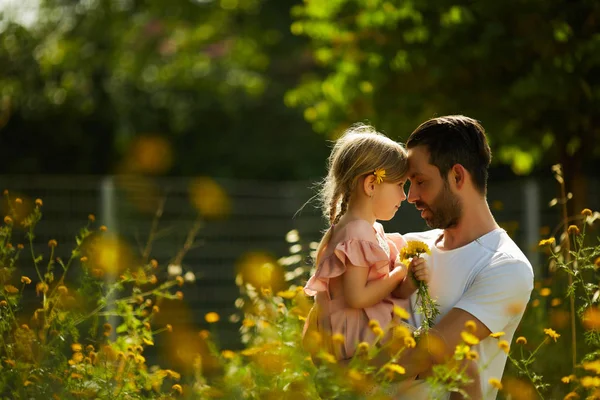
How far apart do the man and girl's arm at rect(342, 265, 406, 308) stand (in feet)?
0.43

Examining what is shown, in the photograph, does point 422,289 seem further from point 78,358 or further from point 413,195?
point 78,358

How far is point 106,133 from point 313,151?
15.0 ft

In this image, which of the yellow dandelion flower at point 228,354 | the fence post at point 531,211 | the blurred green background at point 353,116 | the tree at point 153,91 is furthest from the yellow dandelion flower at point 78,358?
the tree at point 153,91

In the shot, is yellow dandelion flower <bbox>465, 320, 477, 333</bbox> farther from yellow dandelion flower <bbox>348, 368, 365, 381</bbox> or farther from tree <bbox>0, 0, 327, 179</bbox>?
tree <bbox>0, 0, 327, 179</bbox>

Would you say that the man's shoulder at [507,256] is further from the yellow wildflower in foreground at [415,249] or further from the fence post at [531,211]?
the fence post at [531,211]

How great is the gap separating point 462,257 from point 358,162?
17.4 inches

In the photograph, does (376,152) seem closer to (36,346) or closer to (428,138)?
(428,138)

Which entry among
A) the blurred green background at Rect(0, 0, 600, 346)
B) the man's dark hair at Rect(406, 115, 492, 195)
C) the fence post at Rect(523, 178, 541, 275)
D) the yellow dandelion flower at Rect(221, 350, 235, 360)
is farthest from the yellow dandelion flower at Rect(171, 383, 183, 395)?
the fence post at Rect(523, 178, 541, 275)

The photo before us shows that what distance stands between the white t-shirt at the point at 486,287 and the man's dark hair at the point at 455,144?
0.71 feet

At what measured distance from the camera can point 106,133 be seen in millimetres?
14047

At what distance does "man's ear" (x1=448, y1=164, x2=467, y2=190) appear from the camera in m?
3.27

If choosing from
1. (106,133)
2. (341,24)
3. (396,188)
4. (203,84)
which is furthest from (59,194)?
(203,84)

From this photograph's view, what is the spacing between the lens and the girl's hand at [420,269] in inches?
119

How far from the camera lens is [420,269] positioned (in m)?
3.03
